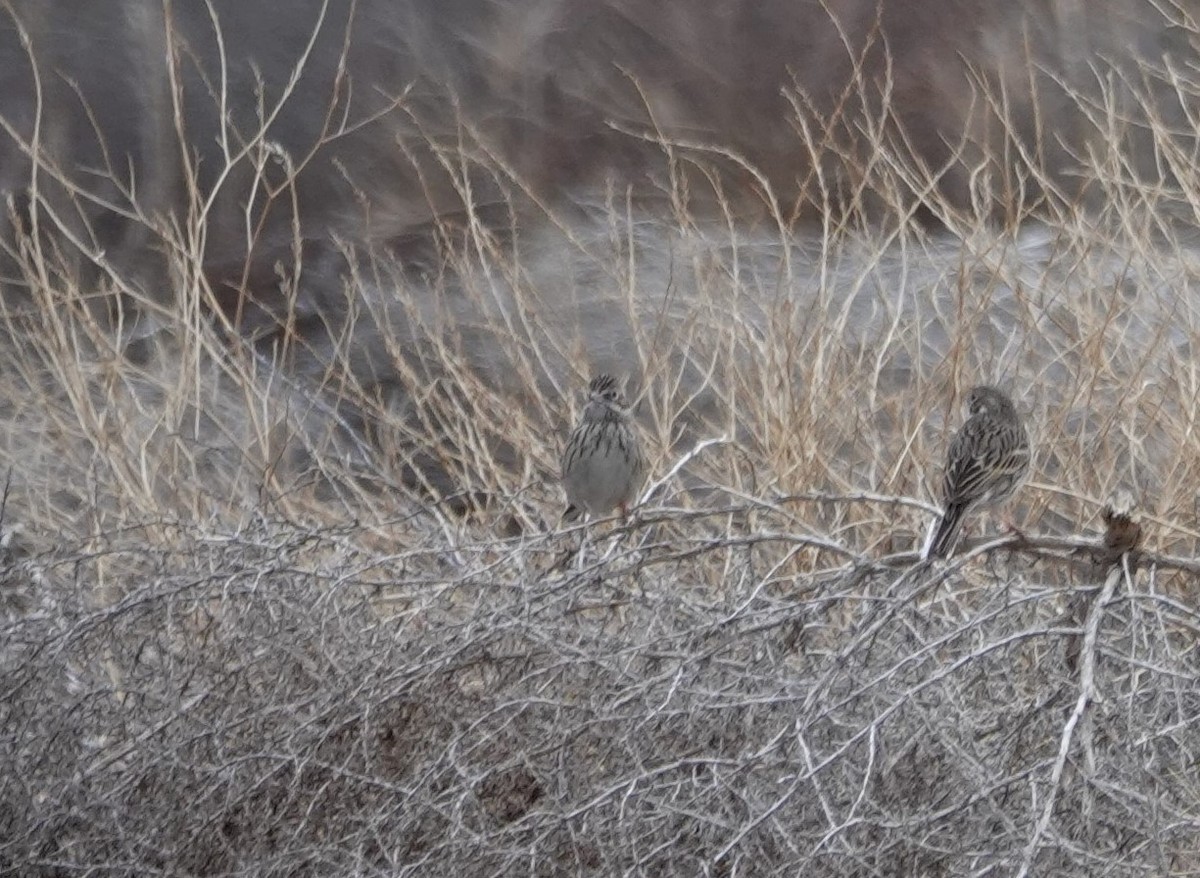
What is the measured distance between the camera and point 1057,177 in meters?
11.5

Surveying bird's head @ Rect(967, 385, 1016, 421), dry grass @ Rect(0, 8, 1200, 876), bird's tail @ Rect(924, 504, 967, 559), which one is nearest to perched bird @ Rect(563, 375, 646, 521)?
dry grass @ Rect(0, 8, 1200, 876)

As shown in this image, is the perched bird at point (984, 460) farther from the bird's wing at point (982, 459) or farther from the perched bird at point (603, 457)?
the perched bird at point (603, 457)

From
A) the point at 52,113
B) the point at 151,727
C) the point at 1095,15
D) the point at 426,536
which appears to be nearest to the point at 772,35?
the point at 1095,15

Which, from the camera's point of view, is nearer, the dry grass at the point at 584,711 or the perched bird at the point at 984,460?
the dry grass at the point at 584,711

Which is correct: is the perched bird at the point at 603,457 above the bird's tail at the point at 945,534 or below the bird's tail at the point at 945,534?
below

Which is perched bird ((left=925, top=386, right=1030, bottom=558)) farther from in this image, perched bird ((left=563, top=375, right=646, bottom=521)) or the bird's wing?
perched bird ((left=563, top=375, right=646, bottom=521))

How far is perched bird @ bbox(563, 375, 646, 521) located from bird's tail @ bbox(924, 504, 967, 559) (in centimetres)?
133

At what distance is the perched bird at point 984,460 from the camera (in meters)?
4.77

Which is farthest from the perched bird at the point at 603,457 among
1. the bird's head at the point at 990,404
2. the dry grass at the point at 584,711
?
the bird's head at the point at 990,404

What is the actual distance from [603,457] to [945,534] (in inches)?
62.5

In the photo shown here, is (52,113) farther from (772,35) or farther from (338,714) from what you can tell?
(338,714)

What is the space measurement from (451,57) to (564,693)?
8028 mm

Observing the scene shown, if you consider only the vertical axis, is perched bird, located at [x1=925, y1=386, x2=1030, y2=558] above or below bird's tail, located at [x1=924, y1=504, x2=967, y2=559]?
below

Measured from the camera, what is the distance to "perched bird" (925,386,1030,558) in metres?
4.77
